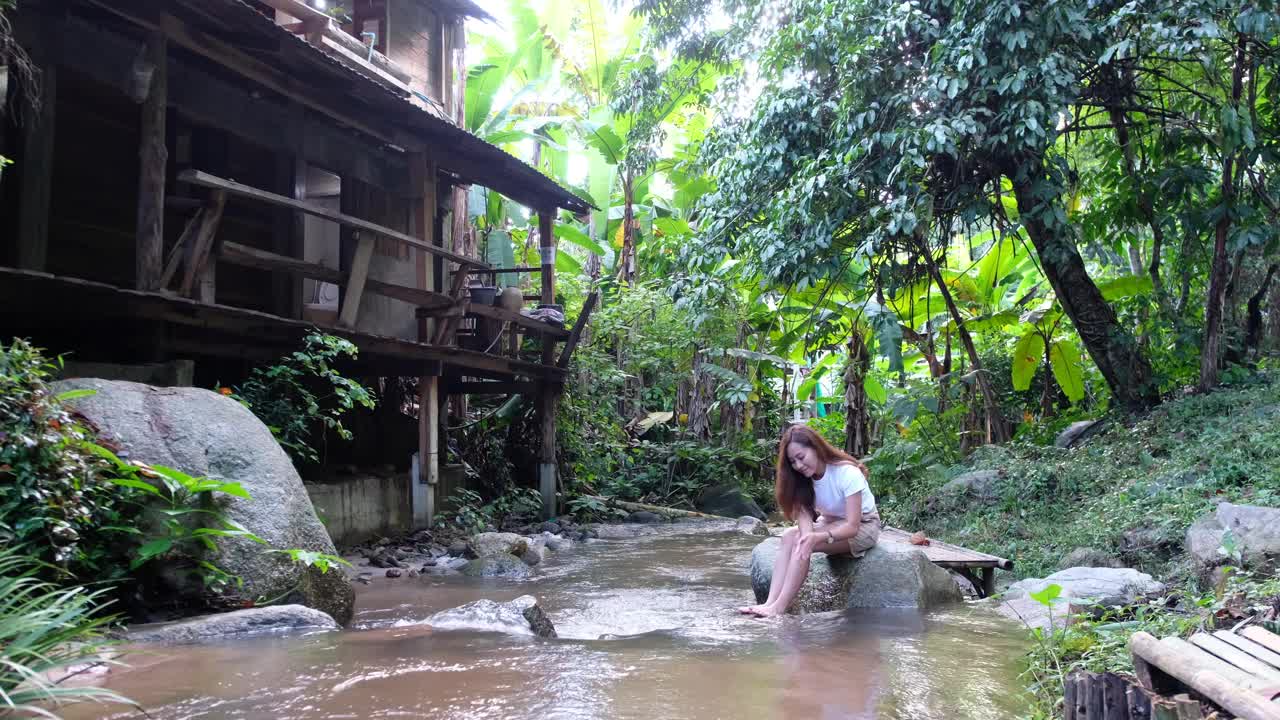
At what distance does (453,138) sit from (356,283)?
7.44 ft

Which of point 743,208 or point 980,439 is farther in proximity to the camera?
point 980,439

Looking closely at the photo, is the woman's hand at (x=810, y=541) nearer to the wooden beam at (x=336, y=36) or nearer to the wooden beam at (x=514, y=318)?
the wooden beam at (x=514, y=318)

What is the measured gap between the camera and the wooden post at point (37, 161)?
23.0 ft

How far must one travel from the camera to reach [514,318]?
11.5 metres

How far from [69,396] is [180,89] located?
4.96 metres

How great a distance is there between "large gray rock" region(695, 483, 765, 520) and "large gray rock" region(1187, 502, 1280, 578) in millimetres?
8438

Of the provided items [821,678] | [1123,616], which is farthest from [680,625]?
[1123,616]

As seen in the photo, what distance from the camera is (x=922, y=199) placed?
9.30m

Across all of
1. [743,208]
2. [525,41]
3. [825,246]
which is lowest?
[825,246]

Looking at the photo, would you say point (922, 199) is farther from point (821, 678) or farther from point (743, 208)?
point (821, 678)

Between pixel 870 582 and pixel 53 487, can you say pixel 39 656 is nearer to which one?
pixel 53 487

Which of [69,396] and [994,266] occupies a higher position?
[994,266]

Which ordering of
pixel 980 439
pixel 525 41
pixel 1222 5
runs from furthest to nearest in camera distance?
1. pixel 525 41
2. pixel 980 439
3. pixel 1222 5

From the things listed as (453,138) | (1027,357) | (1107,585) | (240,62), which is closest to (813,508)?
(1107,585)
